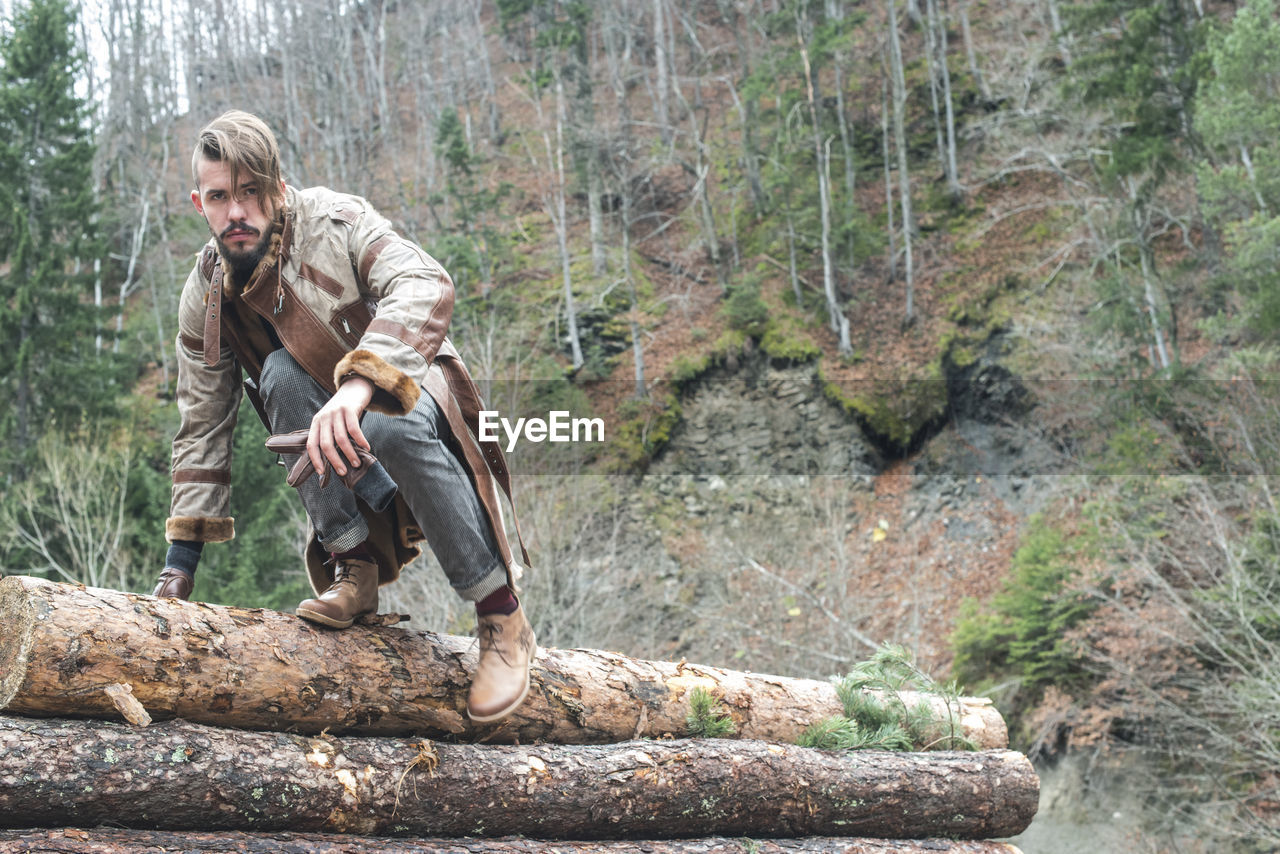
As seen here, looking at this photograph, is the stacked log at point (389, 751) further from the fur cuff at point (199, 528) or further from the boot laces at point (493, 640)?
the fur cuff at point (199, 528)

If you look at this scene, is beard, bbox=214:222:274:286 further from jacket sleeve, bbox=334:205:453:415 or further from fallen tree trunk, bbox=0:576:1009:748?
fallen tree trunk, bbox=0:576:1009:748

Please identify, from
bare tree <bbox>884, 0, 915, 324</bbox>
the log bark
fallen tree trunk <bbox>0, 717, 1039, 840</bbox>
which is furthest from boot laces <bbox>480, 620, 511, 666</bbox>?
bare tree <bbox>884, 0, 915, 324</bbox>

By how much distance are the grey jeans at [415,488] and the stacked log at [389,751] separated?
351mm

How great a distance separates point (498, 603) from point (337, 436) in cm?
95

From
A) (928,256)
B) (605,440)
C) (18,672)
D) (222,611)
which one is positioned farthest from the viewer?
(928,256)

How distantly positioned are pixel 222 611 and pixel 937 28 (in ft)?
96.9

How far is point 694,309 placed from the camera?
2592 cm

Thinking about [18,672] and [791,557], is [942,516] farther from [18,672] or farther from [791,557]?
[18,672]

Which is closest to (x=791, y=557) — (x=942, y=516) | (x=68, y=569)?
(x=942, y=516)

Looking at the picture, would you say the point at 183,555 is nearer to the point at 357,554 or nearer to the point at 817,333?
the point at 357,554

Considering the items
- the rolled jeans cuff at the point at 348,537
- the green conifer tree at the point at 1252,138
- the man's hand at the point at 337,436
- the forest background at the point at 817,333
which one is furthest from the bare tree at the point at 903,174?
the man's hand at the point at 337,436

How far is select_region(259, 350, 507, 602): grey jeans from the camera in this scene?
3.12 m

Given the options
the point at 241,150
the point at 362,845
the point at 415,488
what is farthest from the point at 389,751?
the point at 241,150

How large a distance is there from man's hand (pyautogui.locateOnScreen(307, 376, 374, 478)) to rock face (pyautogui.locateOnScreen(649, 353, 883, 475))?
19.3 metres
